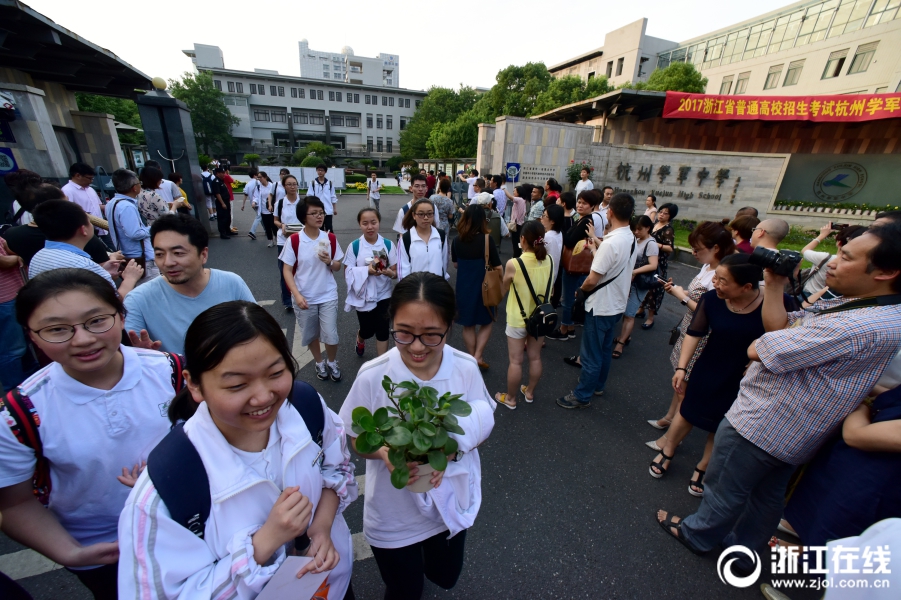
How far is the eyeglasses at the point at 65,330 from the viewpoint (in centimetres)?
126

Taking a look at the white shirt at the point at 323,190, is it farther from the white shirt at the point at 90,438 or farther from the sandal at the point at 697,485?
the sandal at the point at 697,485

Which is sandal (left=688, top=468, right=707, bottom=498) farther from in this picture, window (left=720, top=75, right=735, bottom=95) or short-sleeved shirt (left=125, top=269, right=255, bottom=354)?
window (left=720, top=75, right=735, bottom=95)

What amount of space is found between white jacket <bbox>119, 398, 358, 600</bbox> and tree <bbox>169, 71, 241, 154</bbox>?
5371 cm

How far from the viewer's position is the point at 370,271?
364cm

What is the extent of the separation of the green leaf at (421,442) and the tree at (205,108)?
53.9 meters

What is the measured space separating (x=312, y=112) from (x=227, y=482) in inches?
2420

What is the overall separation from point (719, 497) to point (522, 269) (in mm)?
2114

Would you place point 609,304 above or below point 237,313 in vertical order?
below

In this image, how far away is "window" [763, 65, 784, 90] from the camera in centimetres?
2572

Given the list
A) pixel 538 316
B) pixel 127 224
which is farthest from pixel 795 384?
pixel 127 224

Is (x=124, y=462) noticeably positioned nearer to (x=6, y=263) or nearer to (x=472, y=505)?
(x=472, y=505)

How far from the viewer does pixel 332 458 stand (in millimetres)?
1335

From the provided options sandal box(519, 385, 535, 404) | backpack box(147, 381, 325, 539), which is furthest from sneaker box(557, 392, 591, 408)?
backpack box(147, 381, 325, 539)

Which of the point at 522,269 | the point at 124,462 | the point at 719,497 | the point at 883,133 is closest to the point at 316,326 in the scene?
the point at 522,269
